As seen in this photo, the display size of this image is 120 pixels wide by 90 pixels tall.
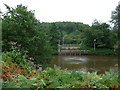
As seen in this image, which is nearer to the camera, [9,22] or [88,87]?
[88,87]

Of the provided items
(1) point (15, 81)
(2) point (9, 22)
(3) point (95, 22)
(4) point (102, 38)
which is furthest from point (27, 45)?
(3) point (95, 22)

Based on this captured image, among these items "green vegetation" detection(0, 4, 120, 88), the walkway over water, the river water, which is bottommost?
the river water

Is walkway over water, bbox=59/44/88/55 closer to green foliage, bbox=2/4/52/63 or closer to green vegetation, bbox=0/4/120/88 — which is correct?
green vegetation, bbox=0/4/120/88

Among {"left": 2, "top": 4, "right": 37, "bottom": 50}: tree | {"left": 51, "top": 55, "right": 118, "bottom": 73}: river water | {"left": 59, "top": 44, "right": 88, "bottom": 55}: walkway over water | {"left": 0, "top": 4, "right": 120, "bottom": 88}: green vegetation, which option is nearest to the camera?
{"left": 0, "top": 4, "right": 120, "bottom": 88}: green vegetation

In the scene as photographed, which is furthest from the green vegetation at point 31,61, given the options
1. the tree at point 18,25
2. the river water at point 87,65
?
the river water at point 87,65

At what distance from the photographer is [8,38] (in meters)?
5.40

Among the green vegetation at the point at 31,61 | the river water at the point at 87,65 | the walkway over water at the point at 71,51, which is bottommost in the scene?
the river water at the point at 87,65

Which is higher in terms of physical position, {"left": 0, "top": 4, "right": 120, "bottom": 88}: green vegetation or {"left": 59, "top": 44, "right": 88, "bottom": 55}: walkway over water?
{"left": 0, "top": 4, "right": 120, "bottom": 88}: green vegetation

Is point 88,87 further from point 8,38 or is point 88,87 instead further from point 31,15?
point 31,15

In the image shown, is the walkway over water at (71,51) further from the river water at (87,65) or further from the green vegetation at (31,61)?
the green vegetation at (31,61)

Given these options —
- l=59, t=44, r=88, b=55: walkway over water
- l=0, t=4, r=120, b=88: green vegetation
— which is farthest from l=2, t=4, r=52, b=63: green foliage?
l=59, t=44, r=88, b=55: walkway over water

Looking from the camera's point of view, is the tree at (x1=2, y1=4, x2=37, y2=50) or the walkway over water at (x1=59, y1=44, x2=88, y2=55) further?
the walkway over water at (x1=59, y1=44, x2=88, y2=55)

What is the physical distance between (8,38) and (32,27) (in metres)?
1.12

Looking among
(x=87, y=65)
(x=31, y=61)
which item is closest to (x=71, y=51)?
(x=87, y=65)
